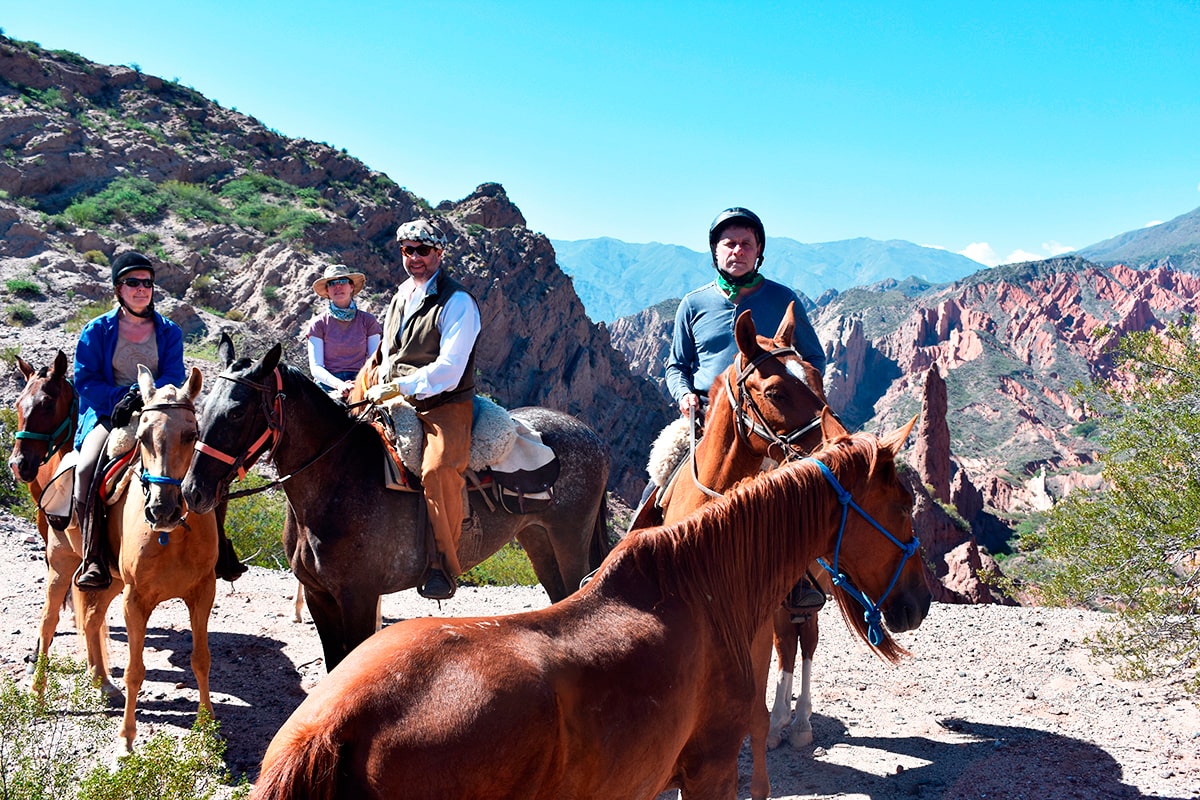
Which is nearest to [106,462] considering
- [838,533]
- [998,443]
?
[838,533]

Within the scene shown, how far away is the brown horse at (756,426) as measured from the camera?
159 inches

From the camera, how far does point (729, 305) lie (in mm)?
5156

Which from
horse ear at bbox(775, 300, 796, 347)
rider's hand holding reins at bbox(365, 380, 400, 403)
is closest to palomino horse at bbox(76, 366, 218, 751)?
rider's hand holding reins at bbox(365, 380, 400, 403)

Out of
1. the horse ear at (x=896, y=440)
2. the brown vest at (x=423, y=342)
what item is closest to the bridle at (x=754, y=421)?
the horse ear at (x=896, y=440)

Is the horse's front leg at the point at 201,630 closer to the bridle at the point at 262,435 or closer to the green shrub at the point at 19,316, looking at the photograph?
the bridle at the point at 262,435

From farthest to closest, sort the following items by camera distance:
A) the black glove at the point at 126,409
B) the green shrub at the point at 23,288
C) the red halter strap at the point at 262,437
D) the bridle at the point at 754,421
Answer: the green shrub at the point at 23,288 < the black glove at the point at 126,409 < the red halter strap at the point at 262,437 < the bridle at the point at 754,421

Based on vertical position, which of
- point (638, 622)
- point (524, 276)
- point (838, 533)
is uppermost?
point (524, 276)

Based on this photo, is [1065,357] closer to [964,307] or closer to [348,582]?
[964,307]

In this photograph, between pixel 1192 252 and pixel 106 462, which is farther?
pixel 1192 252

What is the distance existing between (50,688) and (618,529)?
28833 millimetres

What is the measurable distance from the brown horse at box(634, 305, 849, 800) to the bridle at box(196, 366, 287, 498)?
7.56ft

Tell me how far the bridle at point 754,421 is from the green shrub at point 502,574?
8238mm

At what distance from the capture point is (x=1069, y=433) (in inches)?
3142

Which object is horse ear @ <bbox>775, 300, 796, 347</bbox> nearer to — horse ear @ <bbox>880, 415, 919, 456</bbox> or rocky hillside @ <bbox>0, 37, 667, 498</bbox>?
horse ear @ <bbox>880, 415, 919, 456</bbox>
